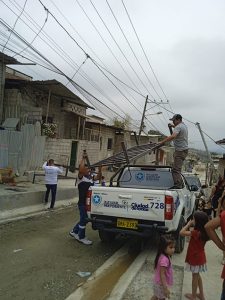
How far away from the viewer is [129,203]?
25.0 feet

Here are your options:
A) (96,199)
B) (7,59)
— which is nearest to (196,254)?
(96,199)

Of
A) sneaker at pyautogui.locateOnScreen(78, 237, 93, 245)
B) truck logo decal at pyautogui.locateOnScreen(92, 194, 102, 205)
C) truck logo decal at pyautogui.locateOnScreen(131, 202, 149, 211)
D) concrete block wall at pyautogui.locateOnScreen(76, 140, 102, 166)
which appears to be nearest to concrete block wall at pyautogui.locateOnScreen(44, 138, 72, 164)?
concrete block wall at pyautogui.locateOnScreen(76, 140, 102, 166)

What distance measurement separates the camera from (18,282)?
5.93m

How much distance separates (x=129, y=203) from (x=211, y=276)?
2.03 meters

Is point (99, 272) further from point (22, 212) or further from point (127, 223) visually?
point (22, 212)

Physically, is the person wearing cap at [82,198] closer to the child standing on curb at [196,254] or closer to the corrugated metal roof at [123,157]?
the corrugated metal roof at [123,157]

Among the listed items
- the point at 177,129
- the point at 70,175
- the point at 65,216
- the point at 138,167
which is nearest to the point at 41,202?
the point at 65,216

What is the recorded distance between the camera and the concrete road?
18.7 feet

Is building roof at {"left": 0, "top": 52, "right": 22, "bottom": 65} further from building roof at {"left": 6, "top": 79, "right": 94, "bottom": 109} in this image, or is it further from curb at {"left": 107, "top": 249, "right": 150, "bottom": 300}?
curb at {"left": 107, "top": 249, "right": 150, "bottom": 300}

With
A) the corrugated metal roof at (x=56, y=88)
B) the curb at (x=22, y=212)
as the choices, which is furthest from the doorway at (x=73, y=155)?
the curb at (x=22, y=212)

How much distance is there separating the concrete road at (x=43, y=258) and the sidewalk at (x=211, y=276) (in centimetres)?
165

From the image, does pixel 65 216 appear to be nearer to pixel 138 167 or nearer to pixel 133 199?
pixel 138 167

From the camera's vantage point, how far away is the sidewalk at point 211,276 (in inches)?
225

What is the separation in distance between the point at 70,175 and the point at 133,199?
52.9 ft
